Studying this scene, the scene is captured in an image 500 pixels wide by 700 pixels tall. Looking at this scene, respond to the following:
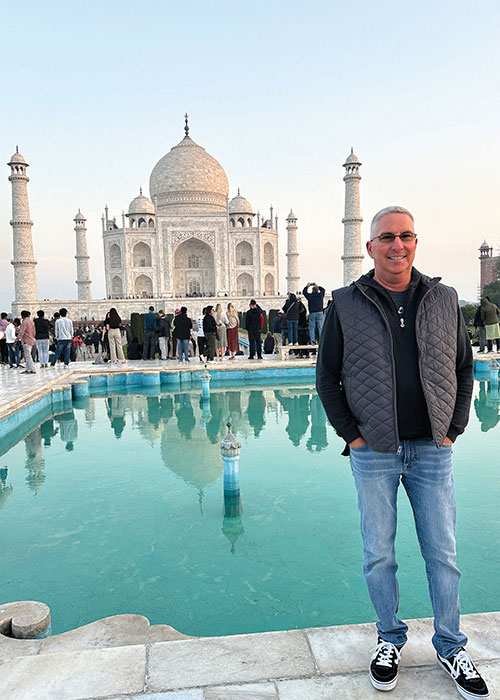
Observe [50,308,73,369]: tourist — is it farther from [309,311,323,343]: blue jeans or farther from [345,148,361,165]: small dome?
[345,148,361,165]: small dome

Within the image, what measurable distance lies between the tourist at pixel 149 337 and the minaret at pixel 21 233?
660 inches

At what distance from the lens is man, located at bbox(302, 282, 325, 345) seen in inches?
392

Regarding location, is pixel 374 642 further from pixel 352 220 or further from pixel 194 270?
pixel 194 270

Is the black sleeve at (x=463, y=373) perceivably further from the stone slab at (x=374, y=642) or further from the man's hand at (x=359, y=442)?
the stone slab at (x=374, y=642)

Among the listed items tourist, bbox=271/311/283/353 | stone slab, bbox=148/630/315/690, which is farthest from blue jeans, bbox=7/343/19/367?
stone slab, bbox=148/630/315/690

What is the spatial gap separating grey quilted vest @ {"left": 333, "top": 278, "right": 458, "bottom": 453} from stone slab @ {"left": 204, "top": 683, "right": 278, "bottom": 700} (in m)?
0.76

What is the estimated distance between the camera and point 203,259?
3669cm

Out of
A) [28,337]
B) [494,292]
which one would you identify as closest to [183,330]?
[28,337]

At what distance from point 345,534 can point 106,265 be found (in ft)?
111

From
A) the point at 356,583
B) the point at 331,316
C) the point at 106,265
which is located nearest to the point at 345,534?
the point at 356,583

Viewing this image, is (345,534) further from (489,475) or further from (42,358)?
(42,358)

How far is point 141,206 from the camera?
3706 centimetres

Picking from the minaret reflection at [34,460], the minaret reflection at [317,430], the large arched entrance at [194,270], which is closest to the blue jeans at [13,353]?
the minaret reflection at [34,460]

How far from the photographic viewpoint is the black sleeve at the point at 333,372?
1.71 metres
